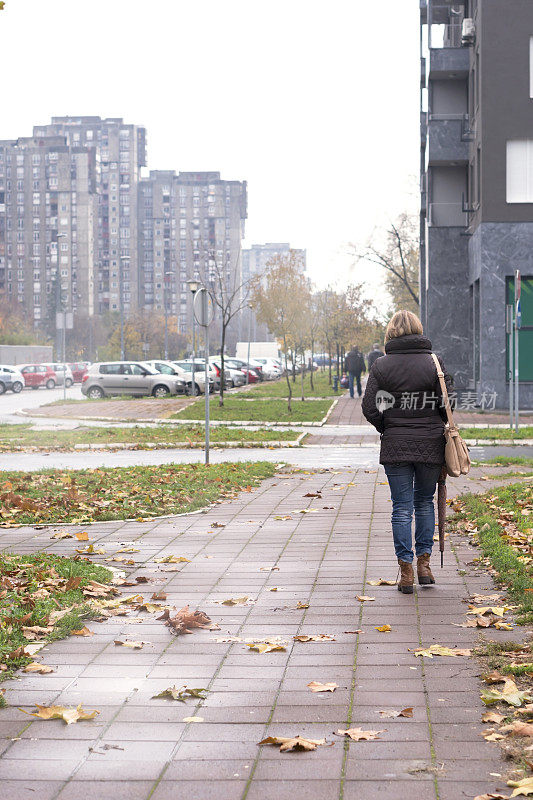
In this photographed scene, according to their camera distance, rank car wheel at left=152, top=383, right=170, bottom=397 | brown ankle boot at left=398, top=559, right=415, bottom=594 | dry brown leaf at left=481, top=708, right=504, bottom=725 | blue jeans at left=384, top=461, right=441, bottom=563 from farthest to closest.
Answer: car wheel at left=152, top=383, right=170, bottom=397 < blue jeans at left=384, top=461, right=441, bottom=563 < brown ankle boot at left=398, top=559, right=415, bottom=594 < dry brown leaf at left=481, top=708, right=504, bottom=725

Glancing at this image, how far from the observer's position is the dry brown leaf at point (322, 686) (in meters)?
4.98

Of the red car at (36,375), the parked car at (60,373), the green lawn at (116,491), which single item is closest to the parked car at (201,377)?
the red car at (36,375)

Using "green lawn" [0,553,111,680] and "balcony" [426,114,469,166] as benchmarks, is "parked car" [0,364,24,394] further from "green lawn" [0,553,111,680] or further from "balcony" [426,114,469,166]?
"green lawn" [0,553,111,680]

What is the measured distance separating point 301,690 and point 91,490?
7.99 metres

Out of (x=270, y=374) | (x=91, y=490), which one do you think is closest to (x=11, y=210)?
(x=270, y=374)

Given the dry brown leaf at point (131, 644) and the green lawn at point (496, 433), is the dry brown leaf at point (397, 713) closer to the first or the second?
the dry brown leaf at point (131, 644)

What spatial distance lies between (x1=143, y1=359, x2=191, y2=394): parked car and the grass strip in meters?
34.4

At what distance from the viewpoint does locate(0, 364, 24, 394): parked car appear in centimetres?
5920

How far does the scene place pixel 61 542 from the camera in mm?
9391

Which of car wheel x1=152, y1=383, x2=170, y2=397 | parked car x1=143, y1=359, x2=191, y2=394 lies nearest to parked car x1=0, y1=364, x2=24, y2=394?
parked car x1=143, y1=359, x2=191, y2=394

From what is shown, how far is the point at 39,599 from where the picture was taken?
6.70 metres

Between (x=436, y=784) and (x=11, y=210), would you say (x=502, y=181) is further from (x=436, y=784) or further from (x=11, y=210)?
(x=11, y=210)

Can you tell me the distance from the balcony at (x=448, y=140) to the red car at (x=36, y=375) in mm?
32473

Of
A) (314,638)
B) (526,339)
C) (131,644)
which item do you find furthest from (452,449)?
(526,339)
